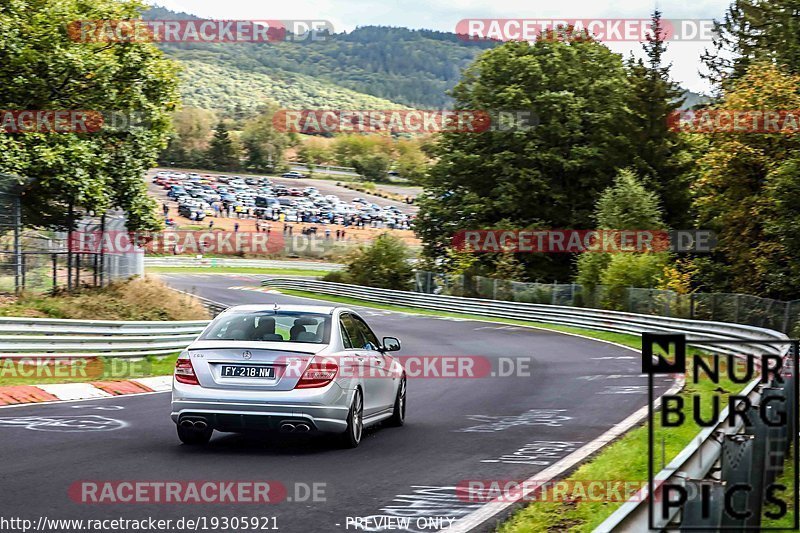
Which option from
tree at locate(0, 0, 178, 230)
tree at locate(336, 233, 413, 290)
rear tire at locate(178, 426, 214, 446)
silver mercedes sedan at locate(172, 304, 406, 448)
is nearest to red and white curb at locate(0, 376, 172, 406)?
rear tire at locate(178, 426, 214, 446)

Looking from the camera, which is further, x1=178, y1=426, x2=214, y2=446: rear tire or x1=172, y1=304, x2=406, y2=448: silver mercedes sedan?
x1=178, y1=426, x2=214, y2=446: rear tire

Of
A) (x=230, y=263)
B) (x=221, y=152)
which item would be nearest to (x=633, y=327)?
(x=230, y=263)

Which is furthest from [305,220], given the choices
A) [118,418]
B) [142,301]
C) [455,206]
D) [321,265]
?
[118,418]

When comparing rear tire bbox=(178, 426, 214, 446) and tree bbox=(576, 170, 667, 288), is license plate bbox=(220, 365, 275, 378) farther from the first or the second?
tree bbox=(576, 170, 667, 288)

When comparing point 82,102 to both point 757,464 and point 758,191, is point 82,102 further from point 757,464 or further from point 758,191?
point 758,191

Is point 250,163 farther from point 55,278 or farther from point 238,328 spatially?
point 238,328

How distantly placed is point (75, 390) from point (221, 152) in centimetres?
13338

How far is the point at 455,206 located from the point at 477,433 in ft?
155

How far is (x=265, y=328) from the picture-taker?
11297 millimetres

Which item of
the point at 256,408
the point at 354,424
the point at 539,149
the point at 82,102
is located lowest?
the point at 354,424

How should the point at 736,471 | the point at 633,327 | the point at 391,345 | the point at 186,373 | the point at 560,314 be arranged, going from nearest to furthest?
the point at 736,471 → the point at 186,373 → the point at 391,345 → the point at 633,327 → the point at 560,314

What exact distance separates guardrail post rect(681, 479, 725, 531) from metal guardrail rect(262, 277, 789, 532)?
92 millimetres

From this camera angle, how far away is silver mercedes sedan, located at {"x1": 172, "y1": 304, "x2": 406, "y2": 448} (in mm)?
10500

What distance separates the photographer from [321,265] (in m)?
89.2
